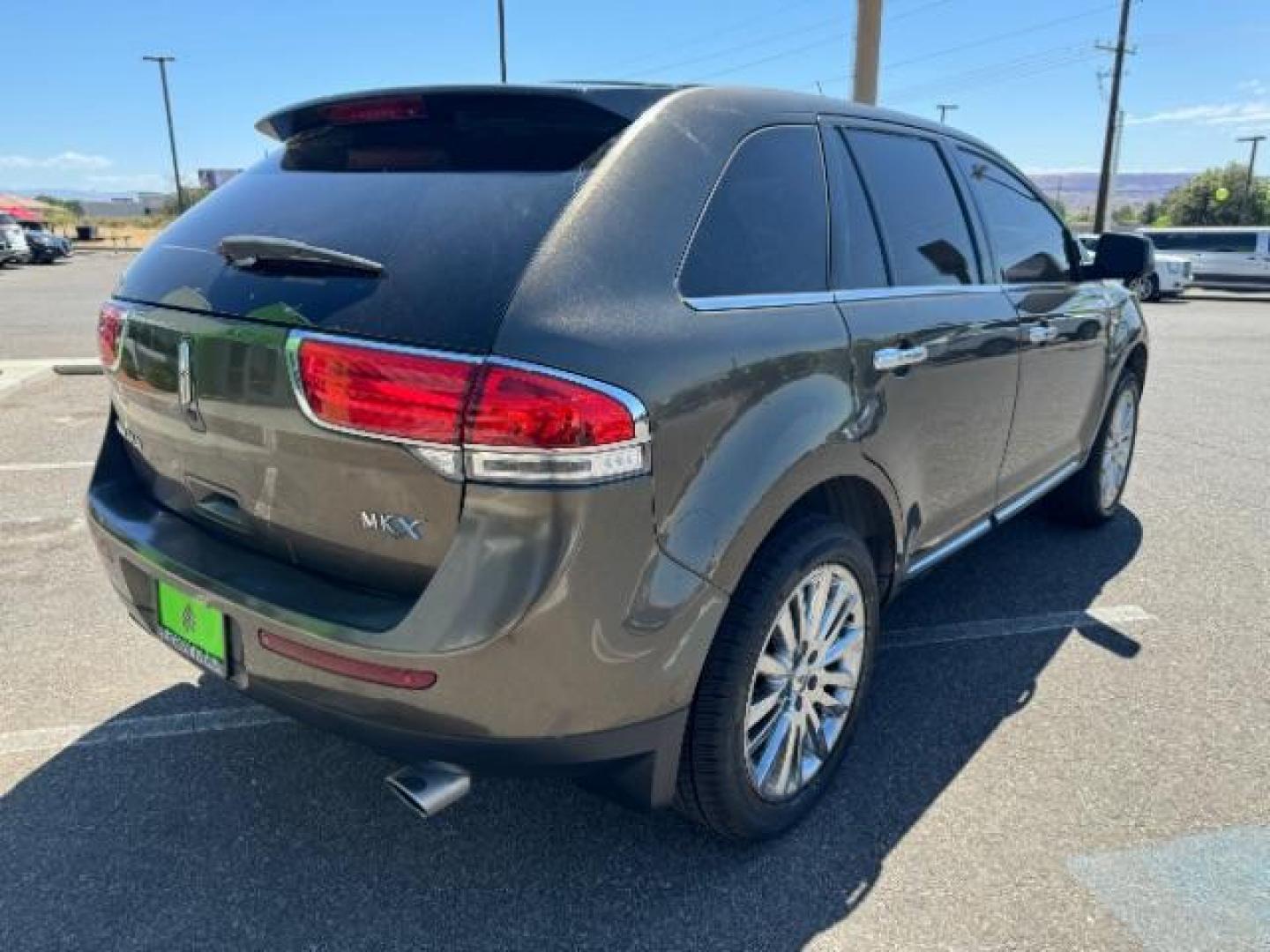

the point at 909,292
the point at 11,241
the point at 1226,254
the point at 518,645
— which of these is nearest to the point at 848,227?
the point at 909,292

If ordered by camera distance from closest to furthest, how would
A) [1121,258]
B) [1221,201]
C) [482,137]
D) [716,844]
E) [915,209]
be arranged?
[482,137] → [716,844] → [915,209] → [1121,258] → [1221,201]

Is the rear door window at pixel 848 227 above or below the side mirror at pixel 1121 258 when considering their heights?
above

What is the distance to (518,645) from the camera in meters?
1.77

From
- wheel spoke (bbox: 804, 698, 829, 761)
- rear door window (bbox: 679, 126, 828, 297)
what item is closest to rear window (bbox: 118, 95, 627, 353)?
rear door window (bbox: 679, 126, 828, 297)

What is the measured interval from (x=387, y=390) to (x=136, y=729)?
1.78 m

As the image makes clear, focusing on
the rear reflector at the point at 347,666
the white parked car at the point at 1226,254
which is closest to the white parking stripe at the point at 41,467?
the rear reflector at the point at 347,666

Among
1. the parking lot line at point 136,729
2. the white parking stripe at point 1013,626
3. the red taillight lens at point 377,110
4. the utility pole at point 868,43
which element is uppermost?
the utility pole at point 868,43

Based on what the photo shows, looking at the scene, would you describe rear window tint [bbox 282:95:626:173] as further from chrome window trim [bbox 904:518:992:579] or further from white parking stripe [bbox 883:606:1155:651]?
white parking stripe [bbox 883:606:1155:651]

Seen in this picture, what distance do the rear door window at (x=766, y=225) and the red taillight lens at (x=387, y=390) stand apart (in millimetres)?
570

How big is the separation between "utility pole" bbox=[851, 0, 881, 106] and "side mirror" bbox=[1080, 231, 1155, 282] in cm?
825

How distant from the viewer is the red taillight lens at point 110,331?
7.93 feet

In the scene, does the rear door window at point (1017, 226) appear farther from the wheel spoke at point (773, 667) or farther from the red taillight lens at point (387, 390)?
the red taillight lens at point (387, 390)

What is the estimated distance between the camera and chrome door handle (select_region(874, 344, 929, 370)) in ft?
8.37

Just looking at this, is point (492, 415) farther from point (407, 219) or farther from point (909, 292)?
point (909, 292)
